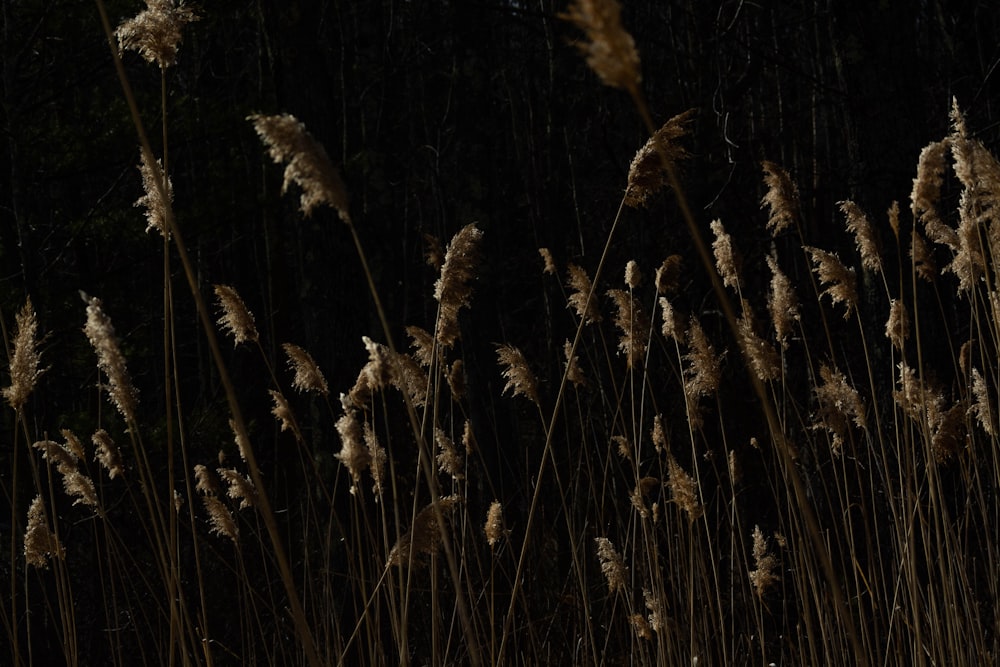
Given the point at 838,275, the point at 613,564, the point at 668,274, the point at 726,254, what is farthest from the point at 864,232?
the point at 613,564

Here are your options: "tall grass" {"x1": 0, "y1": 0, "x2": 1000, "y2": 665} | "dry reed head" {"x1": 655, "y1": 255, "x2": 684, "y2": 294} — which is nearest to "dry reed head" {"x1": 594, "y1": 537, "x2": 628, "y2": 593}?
"tall grass" {"x1": 0, "y1": 0, "x2": 1000, "y2": 665}

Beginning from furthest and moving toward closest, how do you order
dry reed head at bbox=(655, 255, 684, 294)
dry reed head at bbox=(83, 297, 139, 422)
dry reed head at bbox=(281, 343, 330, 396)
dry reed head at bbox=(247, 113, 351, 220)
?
dry reed head at bbox=(655, 255, 684, 294), dry reed head at bbox=(281, 343, 330, 396), dry reed head at bbox=(83, 297, 139, 422), dry reed head at bbox=(247, 113, 351, 220)

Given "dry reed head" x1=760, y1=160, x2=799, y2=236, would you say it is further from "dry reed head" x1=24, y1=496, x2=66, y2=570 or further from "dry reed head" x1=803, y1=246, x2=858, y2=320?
"dry reed head" x1=24, y1=496, x2=66, y2=570

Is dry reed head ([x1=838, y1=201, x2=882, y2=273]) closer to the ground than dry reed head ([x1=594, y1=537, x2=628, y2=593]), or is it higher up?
higher up

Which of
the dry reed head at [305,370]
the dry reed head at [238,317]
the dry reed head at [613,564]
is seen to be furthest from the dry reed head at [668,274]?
the dry reed head at [238,317]

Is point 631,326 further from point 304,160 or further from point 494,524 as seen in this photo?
point 304,160

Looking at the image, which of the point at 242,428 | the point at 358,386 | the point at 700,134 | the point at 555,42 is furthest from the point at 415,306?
the point at 242,428

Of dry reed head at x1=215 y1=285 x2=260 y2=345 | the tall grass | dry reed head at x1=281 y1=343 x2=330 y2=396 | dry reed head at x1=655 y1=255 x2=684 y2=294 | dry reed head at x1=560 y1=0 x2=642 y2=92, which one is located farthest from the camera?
dry reed head at x1=655 y1=255 x2=684 y2=294

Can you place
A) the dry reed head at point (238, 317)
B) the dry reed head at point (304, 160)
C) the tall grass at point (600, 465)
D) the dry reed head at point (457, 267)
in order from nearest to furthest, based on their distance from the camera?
the dry reed head at point (304, 160) < the tall grass at point (600, 465) < the dry reed head at point (457, 267) < the dry reed head at point (238, 317)

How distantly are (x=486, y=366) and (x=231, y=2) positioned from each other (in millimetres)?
2909

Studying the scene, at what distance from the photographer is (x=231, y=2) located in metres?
7.01

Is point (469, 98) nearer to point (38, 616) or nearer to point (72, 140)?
point (72, 140)

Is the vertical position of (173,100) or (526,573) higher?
(173,100)

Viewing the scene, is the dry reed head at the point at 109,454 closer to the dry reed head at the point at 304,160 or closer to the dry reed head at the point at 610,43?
the dry reed head at the point at 304,160
